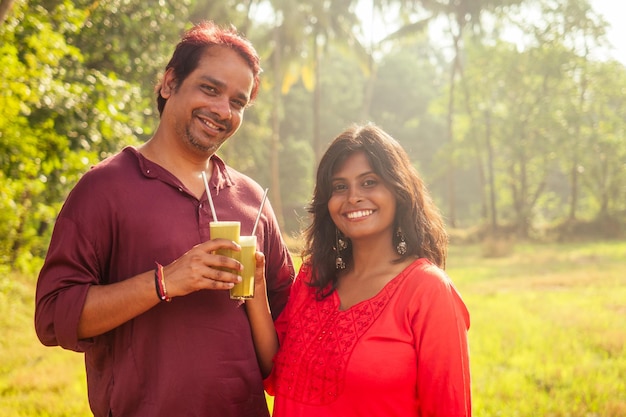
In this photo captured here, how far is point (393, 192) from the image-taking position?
109 inches

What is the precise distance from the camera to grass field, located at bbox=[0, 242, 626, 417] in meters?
5.65

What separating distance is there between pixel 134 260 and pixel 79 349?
38 cm

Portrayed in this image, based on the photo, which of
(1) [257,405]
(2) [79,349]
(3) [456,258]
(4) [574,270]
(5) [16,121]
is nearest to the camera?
(2) [79,349]

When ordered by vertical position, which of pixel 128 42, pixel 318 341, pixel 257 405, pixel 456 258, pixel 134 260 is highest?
pixel 128 42

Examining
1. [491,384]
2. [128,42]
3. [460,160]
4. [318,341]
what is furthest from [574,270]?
[460,160]

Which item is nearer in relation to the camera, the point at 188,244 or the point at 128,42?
the point at 188,244

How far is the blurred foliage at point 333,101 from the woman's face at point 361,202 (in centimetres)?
368

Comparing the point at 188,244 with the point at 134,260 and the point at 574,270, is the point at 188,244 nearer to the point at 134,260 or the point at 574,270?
the point at 134,260

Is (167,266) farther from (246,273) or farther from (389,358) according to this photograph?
(389,358)

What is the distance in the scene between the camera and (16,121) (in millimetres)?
5707

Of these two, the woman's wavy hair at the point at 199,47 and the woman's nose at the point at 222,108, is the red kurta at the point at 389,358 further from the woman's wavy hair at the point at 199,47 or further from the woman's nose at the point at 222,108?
the woman's wavy hair at the point at 199,47

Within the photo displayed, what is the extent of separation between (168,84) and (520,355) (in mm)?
5958

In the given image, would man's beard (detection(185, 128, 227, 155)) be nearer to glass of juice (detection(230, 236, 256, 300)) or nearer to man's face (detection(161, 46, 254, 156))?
man's face (detection(161, 46, 254, 156))

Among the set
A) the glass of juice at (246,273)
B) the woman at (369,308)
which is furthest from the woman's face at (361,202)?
the glass of juice at (246,273)
